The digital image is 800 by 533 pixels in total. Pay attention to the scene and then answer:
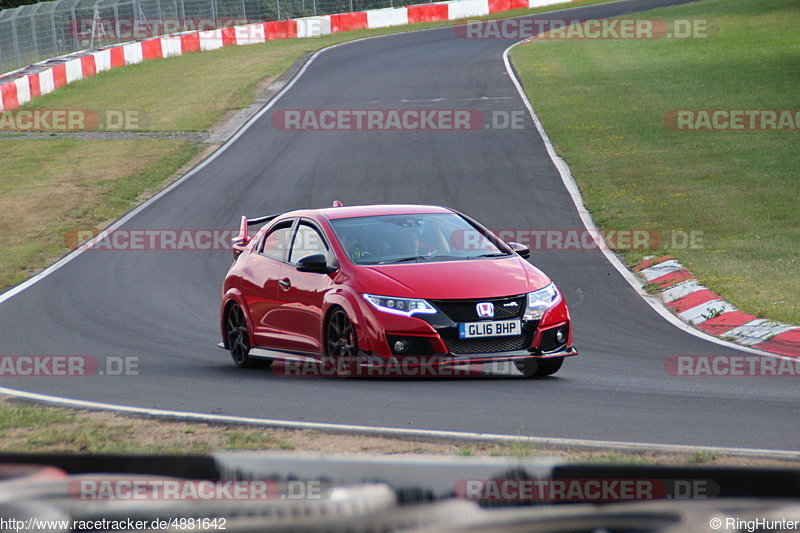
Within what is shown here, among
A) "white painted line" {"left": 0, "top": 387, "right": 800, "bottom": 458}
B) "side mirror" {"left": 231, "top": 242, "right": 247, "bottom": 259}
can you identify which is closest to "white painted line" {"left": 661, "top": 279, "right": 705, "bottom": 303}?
"side mirror" {"left": 231, "top": 242, "right": 247, "bottom": 259}

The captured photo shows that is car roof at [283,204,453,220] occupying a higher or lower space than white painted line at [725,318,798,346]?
higher

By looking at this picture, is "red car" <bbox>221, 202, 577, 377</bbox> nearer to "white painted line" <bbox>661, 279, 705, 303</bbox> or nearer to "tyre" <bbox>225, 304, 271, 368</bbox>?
"tyre" <bbox>225, 304, 271, 368</bbox>

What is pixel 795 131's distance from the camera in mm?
24922

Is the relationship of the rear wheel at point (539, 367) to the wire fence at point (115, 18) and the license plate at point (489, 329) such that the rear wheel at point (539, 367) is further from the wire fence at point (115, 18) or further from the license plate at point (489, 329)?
the wire fence at point (115, 18)

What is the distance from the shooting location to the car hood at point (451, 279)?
8789 millimetres

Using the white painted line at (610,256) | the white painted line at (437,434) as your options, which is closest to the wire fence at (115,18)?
the white painted line at (610,256)

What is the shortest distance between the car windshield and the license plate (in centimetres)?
104

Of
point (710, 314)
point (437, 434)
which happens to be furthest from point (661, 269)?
point (437, 434)

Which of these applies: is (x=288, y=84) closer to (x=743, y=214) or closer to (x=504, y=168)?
(x=504, y=168)

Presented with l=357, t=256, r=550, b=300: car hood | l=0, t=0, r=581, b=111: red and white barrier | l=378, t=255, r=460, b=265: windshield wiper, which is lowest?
l=357, t=256, r=550, b=300: car hood

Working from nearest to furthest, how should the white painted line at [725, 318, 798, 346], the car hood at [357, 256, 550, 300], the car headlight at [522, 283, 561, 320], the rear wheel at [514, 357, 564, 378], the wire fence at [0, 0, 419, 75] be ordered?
the car hood at [357, 256, 550, 300] < the car headlight at [522, 283, 561, 320] < the rear wheel at [514, 357, 564, 378] < the white painted line at [725, 318, 798, 346] < the wire fence at [0, 0, 419, 75]

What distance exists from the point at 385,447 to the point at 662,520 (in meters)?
2.85

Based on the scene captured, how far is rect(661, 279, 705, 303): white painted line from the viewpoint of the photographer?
13228mm

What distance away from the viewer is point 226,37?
165 ft
